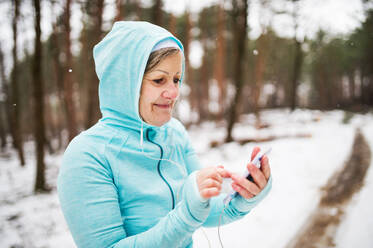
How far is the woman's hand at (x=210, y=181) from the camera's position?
35.7 inches

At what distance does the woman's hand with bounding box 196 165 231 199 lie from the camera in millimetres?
907

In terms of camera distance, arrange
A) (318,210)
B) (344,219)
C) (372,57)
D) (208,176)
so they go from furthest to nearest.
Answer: (372,57), (318,210), (344,219), (208,176)

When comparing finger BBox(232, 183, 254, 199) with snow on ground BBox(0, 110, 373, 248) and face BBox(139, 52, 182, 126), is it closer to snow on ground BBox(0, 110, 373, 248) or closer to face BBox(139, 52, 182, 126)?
face BBox(139, 52, 182, 126)

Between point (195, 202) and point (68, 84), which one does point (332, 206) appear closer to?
point (195, 202)

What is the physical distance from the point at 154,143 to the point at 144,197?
0.33m

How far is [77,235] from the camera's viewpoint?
3.37 feet

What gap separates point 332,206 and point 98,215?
13.2 ft

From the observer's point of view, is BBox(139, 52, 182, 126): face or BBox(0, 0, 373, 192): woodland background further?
BBox(0, 0, 373, 192): woodland background

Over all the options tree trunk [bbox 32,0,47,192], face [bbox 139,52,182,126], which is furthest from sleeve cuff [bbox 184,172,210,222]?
tree trunk [bbox 32,0,47,192]

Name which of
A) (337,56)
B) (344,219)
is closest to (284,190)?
(344,219)

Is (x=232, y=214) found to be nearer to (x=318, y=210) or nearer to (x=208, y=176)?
(x=208, y=176)

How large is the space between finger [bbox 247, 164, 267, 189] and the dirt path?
234 cm

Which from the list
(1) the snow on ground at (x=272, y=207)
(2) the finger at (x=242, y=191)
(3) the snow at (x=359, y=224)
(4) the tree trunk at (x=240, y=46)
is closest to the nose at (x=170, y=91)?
(2) the finger at (x=242, y=191)

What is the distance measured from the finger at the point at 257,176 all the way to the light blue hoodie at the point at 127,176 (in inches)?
1.9
